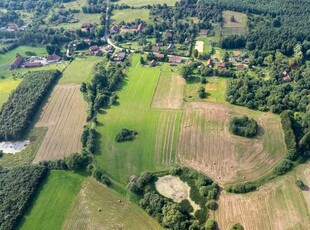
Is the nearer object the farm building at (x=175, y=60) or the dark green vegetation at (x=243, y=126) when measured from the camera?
the dark green vegetation at (x=243, y=126)

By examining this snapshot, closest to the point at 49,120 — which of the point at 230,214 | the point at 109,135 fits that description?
the point at 109,135

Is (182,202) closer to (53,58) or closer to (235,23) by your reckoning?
(53,58)

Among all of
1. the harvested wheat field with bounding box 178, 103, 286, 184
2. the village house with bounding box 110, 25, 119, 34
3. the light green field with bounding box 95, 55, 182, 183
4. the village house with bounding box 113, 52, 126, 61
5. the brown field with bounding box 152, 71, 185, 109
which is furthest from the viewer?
the village house with bounding box 110, 25, 119, 34

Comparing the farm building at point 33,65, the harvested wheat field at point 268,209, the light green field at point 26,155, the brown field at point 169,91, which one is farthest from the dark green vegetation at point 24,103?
the harvested wheat field at point 268,209

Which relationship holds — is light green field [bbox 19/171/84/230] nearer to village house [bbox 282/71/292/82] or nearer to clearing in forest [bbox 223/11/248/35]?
village house [bbox 282/71/292/82]

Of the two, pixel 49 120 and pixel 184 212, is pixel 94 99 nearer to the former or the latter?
pixel 49 120

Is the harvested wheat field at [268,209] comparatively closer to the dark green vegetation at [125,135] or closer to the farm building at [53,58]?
the dark green vegetation at [125,135]

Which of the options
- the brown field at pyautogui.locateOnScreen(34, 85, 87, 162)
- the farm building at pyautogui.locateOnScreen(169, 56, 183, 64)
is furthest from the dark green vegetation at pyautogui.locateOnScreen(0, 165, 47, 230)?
the farm building at pyautogui.locateOnScreen(169, 56, 183, 64)

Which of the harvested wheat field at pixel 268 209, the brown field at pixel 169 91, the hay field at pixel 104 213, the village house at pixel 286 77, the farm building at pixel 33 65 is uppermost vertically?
the village house at pixel 286 77
